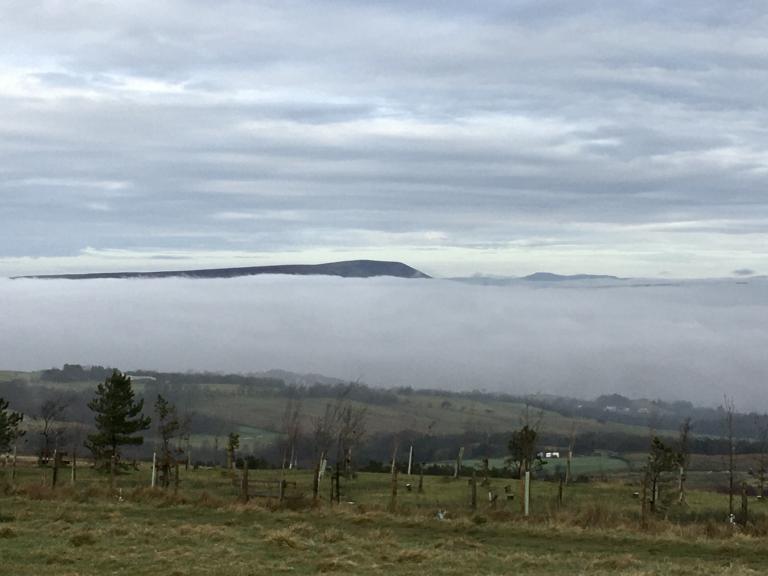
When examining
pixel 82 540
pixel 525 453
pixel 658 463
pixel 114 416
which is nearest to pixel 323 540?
pixel 82 540

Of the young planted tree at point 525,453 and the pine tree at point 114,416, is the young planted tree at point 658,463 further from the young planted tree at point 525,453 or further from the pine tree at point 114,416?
the pine tree at point 114,416

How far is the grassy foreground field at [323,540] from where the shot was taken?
24.3m

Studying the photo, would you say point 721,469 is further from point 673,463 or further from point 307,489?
point 307,489

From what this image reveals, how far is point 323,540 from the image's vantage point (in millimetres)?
29484

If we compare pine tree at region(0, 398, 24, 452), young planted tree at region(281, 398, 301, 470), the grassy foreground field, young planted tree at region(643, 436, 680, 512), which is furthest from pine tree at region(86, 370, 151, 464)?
young planted tree at region(643, 436, 680, 512)

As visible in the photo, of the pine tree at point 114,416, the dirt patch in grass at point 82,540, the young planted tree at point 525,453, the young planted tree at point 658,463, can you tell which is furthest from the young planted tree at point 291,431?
the dirt patch in grass at point 82,540

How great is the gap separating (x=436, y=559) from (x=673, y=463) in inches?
1690

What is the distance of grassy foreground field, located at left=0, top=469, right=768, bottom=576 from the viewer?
24266mm

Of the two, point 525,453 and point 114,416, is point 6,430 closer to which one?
point 114,416

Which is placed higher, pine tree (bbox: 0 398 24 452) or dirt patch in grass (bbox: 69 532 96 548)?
dirt patch in grass (bbox: 69 532 96 548)

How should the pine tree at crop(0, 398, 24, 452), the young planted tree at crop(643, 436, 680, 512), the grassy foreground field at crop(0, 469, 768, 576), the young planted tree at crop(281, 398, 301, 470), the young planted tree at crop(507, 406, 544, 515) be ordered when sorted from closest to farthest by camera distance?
the grassy foreground field at crop(0, 469, 768, 576) < the young planted tree at crop(507, 406, 544, 515) < the young planted tree at crop(643, 436, 680, 512) < the pine tree at crop(0, 398, 24, 452) < the young planted tree at crop(281, 398, 301, 470)

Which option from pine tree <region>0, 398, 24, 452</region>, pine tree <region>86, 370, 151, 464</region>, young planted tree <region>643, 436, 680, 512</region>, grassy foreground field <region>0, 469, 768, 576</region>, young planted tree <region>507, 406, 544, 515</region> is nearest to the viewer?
grassy foreground field <region>0, 469, 768, 576</region>

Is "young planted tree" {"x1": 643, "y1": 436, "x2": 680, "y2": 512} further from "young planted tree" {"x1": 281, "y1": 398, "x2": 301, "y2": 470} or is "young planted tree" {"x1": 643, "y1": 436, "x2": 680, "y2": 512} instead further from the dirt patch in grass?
the dirt patch in grass

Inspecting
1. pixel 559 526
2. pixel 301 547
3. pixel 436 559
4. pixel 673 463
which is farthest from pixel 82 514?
pixel 673 463
